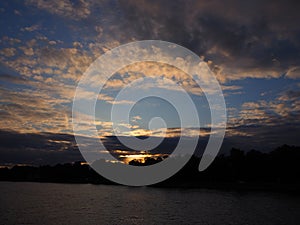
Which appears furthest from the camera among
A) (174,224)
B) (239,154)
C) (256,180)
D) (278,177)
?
(239,154)

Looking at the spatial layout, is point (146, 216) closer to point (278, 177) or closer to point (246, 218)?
point (246, 218)

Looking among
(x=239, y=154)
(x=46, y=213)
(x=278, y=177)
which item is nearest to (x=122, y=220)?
(x=46, y=213)

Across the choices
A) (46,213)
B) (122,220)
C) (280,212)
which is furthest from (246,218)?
(46,213)

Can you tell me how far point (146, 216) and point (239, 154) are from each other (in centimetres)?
13755

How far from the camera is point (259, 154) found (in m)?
174

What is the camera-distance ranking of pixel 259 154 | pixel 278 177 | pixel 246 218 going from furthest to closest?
pixel 259 154 < pixel 278 177 < pixel 246 218

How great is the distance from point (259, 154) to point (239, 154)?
14.6 meters

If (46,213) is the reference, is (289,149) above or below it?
above

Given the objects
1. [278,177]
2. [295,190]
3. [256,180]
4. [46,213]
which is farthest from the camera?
[256,180]

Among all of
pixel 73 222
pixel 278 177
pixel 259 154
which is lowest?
pixel 73 222

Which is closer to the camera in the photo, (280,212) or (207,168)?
(280,212)

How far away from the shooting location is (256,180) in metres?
160

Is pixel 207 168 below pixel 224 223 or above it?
above

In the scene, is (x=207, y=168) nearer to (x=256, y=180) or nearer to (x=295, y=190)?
(x=256, y=180)
